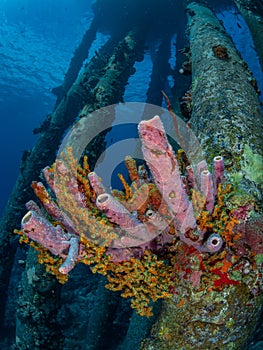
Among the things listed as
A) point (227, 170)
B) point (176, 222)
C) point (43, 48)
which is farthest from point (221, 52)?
point (43, 48)

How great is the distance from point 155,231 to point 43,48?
2573cm

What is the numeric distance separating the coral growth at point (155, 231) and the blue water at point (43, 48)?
45.4 feet

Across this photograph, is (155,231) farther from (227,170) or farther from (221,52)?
(221,52)

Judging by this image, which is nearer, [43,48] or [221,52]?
[221,52]

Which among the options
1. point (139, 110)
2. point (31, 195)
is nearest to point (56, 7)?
point (139, 110)

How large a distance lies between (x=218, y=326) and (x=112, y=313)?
4.21 meters

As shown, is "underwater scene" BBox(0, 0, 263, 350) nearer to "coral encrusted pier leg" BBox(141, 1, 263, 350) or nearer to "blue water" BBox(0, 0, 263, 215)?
"coral encrusted pier leg" BBox(141, 1, 263, 350)

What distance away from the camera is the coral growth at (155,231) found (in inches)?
70.5

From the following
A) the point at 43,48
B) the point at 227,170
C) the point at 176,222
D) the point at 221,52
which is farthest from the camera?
the point at 43,48

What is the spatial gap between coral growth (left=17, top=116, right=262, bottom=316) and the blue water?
13835 millimetres

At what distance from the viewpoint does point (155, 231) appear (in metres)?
1.97

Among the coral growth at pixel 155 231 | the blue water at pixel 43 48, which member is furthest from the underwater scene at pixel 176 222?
the blue water at pixel 43 48

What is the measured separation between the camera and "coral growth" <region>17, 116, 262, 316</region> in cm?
179

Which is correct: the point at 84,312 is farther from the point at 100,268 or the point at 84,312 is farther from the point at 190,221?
the point at 190,221
